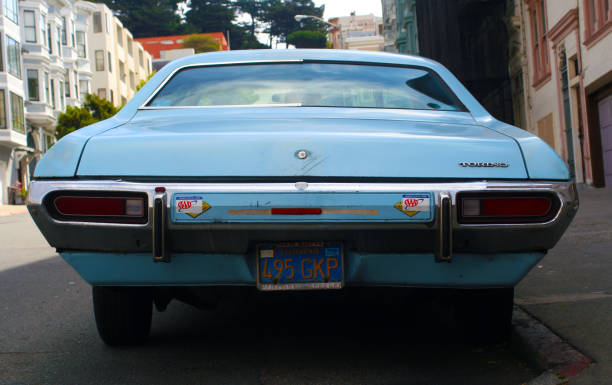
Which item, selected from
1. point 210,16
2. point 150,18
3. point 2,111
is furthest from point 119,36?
point 210,16

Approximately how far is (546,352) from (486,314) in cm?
33

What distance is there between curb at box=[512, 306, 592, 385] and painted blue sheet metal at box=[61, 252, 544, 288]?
0.44m

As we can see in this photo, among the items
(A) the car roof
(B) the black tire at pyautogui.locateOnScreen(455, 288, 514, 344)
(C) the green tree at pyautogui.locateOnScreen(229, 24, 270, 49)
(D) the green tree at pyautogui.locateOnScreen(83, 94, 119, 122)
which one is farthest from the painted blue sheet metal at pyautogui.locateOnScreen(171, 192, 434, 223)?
(C) the green tree at pyautogui.locateOnScreen(229, 24, 270, 49)

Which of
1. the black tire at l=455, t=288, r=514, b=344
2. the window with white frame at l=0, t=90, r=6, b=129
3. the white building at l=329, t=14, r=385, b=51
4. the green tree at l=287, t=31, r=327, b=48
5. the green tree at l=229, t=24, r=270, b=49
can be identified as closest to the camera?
the black tire at l=455, t=288, r=514, b=344

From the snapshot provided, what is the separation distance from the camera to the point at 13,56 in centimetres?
4256

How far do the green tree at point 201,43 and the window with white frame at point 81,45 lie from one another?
3697cm

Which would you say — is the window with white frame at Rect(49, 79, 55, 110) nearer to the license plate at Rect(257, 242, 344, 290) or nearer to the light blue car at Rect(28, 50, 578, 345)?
the light blue car at Rect(28, 50, 578, 345)

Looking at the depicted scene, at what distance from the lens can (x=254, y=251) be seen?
3.08 meters

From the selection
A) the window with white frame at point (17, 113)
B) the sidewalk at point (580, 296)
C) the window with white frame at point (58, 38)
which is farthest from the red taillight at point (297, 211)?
the window with white frame at point (58, 38)

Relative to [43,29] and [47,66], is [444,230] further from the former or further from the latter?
[43,29]

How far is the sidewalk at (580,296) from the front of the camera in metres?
3.46

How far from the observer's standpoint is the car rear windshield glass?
4000mm

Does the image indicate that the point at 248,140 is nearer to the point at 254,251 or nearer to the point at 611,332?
the point at 254,251

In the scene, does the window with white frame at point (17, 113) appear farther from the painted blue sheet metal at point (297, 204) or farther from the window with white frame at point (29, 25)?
the painted blue sheet metal at point (297, 204)
